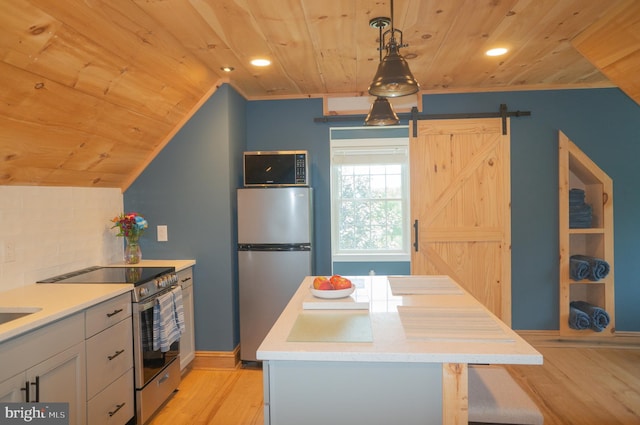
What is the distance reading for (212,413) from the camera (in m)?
2.86

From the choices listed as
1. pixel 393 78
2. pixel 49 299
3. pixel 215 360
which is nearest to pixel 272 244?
pixel 215 360

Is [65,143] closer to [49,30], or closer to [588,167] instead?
[49,30]

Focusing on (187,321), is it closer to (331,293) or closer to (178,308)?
(178,308)

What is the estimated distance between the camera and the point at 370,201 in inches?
207

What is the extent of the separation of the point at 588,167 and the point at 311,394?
3596 mm

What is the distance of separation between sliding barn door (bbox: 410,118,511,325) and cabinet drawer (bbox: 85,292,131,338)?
2572 millimetres

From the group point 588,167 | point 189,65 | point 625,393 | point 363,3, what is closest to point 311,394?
point 363,3

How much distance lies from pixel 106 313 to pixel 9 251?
75 cm

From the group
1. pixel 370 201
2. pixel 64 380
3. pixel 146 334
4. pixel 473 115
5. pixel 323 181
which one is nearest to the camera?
pixel 64 380

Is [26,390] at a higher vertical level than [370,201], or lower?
lower

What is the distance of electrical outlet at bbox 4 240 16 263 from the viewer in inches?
98.1

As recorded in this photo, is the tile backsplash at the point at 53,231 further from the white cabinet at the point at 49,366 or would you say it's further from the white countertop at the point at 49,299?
the white cabinet at the point at 49,366

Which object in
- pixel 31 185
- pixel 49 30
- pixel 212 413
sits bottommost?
pixel 212 413

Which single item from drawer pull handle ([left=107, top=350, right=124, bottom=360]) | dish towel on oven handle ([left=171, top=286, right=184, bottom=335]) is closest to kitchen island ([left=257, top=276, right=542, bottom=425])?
drawer pull handle ([left=107, top=350, right=124, bottom=360])
